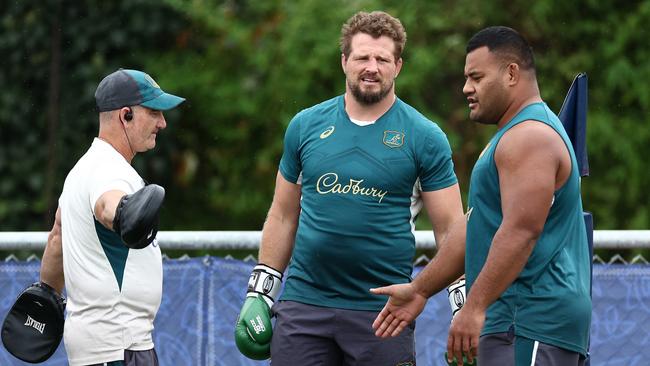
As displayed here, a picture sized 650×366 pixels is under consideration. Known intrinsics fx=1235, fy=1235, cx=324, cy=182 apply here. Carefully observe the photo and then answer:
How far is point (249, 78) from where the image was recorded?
1149cm

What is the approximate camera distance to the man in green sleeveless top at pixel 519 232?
431 cm

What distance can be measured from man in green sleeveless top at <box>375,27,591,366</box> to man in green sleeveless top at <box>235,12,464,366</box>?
74 cm

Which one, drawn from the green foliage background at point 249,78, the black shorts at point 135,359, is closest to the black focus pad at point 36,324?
the black shorts at point 135,359

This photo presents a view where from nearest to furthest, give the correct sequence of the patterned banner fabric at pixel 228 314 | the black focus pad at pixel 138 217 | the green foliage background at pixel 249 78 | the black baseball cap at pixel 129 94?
the black focus pad at pixel 138 217 → the black baseball cap at pixel 129 94 → the patterned banner fabric at pixel 228 314 → the green foliage background at pixel 249 78

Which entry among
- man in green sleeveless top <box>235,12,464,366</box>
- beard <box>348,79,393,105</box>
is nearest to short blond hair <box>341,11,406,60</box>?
man in green sleeveless top <box>235,12,464,366</box>

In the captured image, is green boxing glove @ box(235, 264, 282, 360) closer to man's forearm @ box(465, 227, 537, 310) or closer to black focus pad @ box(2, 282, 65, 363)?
black focus pad @ box(2, 282, 65, 363)

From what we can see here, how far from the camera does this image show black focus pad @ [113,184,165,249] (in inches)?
188

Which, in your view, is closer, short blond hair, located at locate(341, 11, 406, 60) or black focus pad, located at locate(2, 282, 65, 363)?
short blond hair, located at locate(341, 11, 406, 60)

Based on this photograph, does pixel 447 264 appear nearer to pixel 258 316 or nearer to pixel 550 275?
pixel 550 275

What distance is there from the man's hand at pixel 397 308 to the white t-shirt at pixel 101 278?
3.23 ft

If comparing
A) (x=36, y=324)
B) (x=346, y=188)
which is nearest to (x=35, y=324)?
(x=36, y=324)

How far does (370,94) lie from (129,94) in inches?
41.2

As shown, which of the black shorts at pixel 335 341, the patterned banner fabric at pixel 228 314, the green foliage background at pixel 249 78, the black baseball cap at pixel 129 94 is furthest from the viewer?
the green foliage background at pixel 249 78

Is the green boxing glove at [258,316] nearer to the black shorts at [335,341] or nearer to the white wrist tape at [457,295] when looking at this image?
the black shorts at [335,341]
